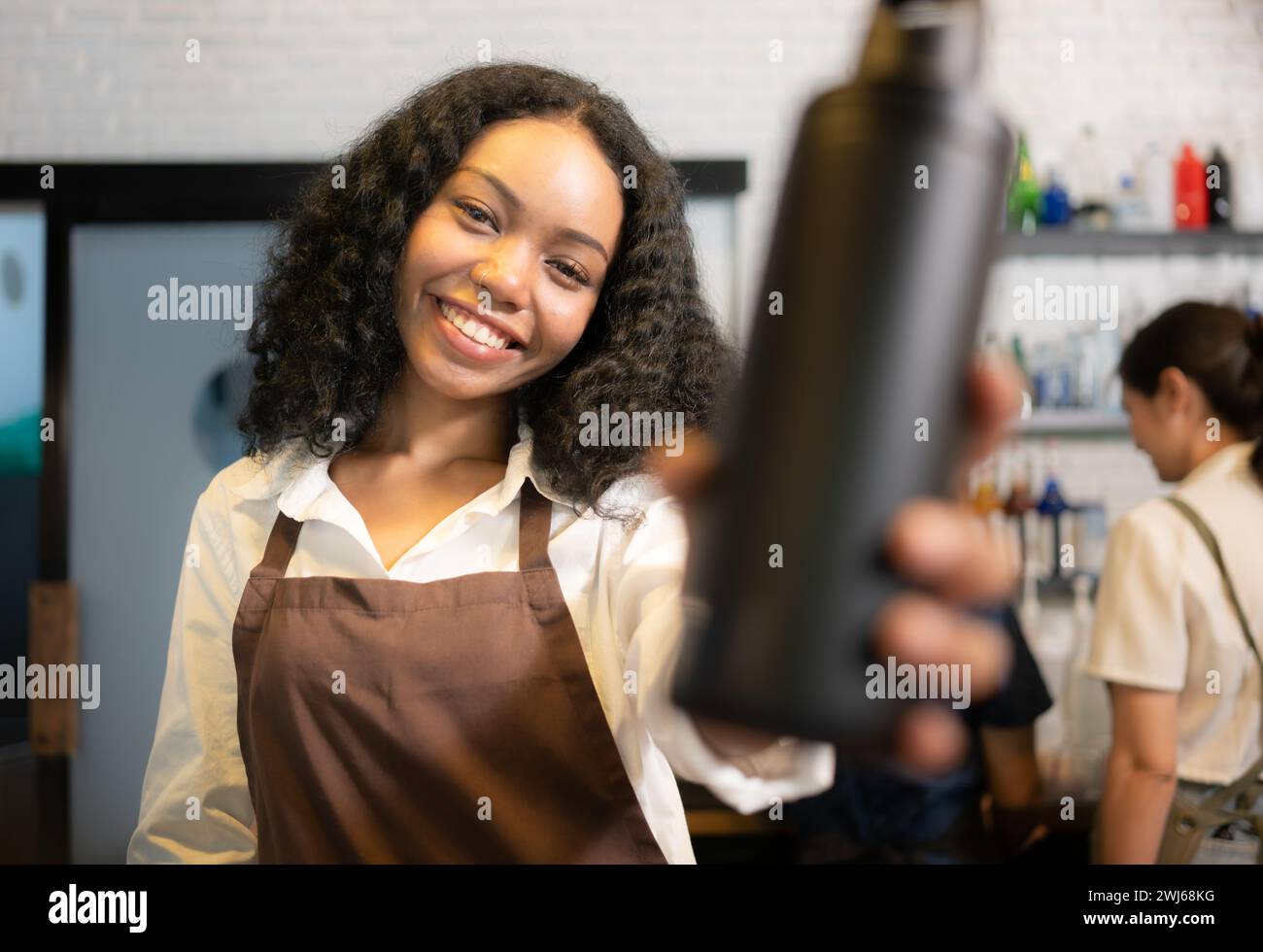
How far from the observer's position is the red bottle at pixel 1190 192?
1.65 meters

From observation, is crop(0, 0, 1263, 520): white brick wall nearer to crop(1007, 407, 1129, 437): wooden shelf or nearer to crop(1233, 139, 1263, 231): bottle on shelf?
crop(1233, 139, 1263, 231): bottle on shelf

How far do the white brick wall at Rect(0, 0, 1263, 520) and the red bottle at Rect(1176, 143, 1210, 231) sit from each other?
0.78ft

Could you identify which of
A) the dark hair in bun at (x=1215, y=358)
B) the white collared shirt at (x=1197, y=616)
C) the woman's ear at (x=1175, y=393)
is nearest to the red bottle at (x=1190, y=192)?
the dark hair in bun at (x=1215, y=358)

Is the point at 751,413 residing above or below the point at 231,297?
below

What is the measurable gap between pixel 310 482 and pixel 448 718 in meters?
0.21

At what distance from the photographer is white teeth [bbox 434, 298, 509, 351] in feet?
2.27

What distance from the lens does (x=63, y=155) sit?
1624mm

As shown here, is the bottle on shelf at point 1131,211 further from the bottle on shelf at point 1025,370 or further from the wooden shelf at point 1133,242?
the bottle on shelf at point 1025,370

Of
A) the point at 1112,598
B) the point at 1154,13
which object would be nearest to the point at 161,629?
the point at 1112,598

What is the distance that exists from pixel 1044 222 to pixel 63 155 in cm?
162

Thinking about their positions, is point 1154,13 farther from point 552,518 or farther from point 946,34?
point 946,34

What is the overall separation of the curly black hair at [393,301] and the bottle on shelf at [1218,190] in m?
1.22
